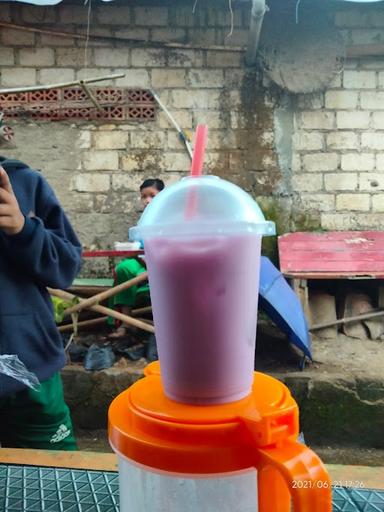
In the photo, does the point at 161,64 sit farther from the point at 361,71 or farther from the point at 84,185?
the point at 361,71

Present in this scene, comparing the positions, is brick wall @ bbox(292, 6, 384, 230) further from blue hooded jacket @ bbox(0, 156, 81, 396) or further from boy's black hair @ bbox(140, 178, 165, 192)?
blue hooded jacket @ bbox(0, 156, 81, 396)

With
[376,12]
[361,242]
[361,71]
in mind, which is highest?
[376,12]

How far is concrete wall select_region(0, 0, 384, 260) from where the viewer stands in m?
4.34

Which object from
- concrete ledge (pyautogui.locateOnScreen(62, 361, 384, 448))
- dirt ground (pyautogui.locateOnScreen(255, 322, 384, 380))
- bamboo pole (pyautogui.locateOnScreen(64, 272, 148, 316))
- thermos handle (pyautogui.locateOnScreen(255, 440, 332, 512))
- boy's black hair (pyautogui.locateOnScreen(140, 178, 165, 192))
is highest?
boy's black hair (pyautogui.locateOnScreen(140, 178, 165, 192))

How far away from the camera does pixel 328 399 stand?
120 inches

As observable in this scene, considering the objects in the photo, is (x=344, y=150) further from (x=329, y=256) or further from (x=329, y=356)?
→ (x=329, y=356)

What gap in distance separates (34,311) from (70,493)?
60 centimetres

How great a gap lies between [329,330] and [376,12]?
2.87m

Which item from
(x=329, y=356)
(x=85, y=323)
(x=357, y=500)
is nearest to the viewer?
(x=357, y=500)

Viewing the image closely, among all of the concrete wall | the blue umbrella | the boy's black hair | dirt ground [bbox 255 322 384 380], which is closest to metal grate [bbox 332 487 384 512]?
the blue umbrella

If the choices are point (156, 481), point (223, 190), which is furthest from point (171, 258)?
point (156, 481)

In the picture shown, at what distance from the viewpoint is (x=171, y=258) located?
516 millimetres

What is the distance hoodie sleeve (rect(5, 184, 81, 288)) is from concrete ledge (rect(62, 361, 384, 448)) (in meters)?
1.85

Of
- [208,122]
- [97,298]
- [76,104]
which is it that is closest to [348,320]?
[97,298]
